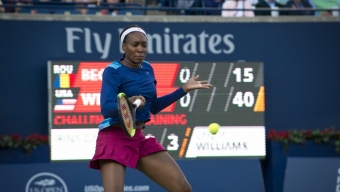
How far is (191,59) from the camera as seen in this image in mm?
9891

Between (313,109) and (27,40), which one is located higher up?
(27,40)

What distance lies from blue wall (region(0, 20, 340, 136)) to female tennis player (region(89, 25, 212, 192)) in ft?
13.7

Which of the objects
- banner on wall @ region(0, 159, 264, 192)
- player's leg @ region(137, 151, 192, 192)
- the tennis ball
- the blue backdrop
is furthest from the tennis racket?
the blue backdrop

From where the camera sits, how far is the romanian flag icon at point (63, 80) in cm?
903

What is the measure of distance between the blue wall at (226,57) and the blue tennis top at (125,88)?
163 inches

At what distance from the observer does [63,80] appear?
9.05m

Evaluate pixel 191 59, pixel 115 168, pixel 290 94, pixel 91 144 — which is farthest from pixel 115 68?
pixel 290 94

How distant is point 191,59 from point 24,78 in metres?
2.25

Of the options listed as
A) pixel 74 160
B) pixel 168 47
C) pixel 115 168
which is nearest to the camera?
pixel 115 168

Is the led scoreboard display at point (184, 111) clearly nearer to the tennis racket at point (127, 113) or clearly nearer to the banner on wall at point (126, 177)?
the banner on wall at point (126, 177)

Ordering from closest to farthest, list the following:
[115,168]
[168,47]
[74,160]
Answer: [115,168]
[74,160]
[168,47]

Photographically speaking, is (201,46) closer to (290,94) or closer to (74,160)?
(290,94)

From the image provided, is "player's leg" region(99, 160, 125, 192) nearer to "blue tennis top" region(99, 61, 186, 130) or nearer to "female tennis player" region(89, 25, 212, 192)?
"female tennis player" region(89, 25, 212, 192)

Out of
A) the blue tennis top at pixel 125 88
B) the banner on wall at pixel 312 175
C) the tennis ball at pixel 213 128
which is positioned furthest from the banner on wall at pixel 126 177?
the blue tennis top at pixel 125 88
